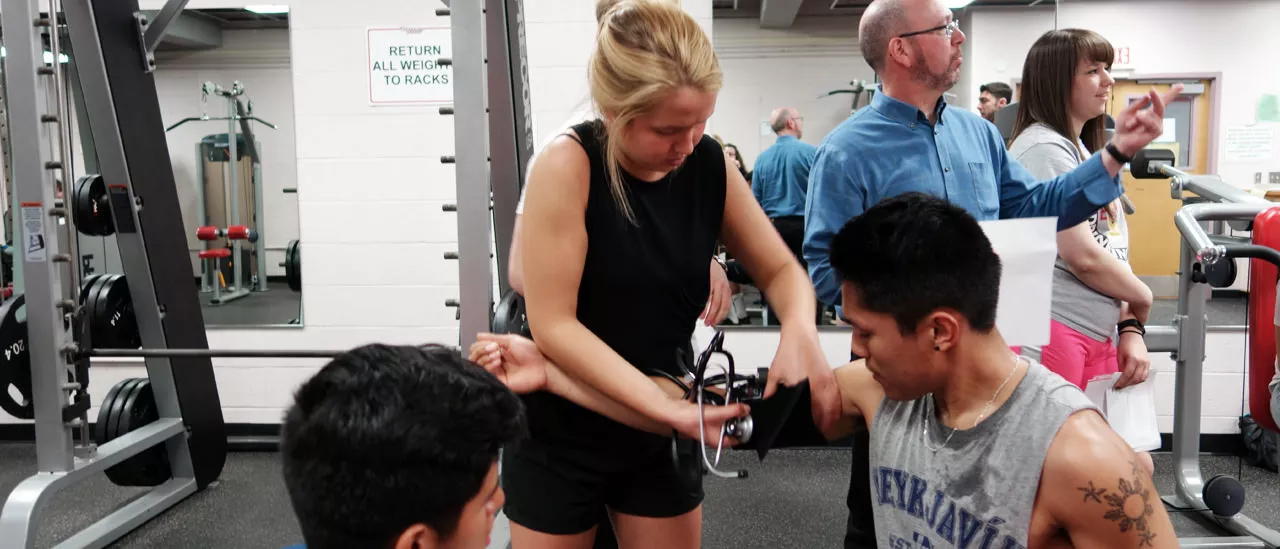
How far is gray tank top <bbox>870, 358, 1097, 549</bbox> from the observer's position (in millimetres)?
1052

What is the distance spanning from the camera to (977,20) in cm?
731

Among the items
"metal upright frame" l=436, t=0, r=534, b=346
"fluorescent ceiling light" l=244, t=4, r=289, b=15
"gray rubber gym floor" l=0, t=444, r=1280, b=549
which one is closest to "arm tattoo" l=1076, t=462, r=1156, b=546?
"metal upright frame" l=436, t=0, r=534, b=346

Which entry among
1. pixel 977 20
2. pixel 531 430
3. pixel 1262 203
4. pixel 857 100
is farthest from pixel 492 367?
pixel 977 20

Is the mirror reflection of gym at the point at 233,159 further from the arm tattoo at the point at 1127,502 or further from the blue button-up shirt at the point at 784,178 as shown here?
the arm tattoo at the point at 1127,502

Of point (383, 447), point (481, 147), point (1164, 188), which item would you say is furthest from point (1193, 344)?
point (1164, 188)

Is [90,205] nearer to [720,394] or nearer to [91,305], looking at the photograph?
[91,305]

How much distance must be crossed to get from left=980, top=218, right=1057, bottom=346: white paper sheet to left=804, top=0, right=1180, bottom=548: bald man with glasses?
29cm

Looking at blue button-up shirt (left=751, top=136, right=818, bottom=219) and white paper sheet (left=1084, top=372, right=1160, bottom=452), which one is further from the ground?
blue button-up shirt (left=751, top=136, right=818, bottom=219)

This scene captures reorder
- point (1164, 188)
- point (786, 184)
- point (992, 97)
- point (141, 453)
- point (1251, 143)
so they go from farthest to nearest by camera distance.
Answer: point (1251, 143) → point (1164, 188) → point (992, 97) → point (786, 184) → point (141, 453)

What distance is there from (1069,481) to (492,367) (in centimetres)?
72

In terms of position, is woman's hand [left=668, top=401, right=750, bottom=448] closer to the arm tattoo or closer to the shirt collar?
the arm tattoo

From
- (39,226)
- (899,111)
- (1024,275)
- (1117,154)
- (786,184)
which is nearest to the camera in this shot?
(1024,275)

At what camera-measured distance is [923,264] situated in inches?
42.4

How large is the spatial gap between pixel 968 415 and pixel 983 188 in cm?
77
